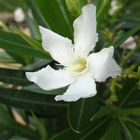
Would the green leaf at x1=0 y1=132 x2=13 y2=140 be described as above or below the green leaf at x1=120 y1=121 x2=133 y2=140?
below

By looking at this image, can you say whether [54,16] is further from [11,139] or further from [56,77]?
[11,139]

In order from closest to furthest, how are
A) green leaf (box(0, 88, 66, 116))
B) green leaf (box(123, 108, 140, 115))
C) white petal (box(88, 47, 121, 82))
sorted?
white petal (box(88, 47, 121, 82)) < green leaf (box(123, 108, 140, 115)) < green leaf (box(0, 88, 66, 116))

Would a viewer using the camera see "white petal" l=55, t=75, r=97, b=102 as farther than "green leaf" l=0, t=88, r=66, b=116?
No

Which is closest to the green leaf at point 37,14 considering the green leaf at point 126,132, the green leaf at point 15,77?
the green leaf at point 15,77

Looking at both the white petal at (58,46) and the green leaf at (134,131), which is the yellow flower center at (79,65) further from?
the green leaf at (134,131)

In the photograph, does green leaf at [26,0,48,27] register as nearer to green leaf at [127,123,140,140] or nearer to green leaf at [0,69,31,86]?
green leaf at [0,69,31,86]

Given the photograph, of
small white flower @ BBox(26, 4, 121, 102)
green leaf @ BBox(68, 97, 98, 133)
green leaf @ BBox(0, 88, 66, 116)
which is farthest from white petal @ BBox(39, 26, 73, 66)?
green leaf @ BBox(0, 88, 66, 116)

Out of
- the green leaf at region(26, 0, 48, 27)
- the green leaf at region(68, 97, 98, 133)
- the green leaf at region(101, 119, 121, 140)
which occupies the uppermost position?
the green leaf at region(26, 0, 48, 27)

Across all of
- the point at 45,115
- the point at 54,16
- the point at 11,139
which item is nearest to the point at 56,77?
the point at 54,16
